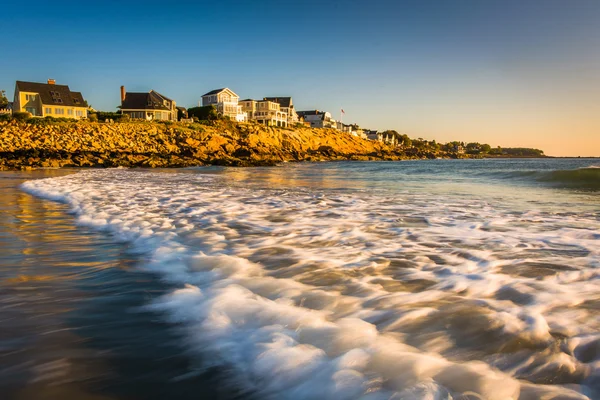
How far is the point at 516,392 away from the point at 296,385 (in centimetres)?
114

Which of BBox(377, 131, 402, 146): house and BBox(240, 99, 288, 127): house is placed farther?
BBox(377, 131, 402, 146): house

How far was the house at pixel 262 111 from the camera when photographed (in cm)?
9288

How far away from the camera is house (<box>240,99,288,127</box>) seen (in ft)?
305

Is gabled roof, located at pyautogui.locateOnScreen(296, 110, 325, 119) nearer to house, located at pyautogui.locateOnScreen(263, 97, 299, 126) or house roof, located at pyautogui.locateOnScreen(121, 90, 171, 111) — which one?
house, located at pyautogui.locateOnScreen(263, 97, 299, 126)

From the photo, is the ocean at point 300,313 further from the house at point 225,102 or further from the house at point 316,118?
the house at point 316,118

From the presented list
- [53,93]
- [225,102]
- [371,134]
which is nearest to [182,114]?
[225,102]

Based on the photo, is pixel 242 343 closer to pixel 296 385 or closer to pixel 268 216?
pixel 296 385

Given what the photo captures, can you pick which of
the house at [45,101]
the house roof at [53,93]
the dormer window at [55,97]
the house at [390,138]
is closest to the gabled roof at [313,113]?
the house at [390,138]

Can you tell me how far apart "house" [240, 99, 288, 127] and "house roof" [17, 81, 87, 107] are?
3653 cm

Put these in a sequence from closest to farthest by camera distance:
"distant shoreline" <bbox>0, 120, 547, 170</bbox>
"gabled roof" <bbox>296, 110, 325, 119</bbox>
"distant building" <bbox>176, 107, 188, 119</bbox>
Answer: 1. "distant shoreline" <bbox>0, 120, 547, 170</bbox>
2. "distant building" <bbox>176, 107, 188, 119</bbox>
3. "gabled roof" <bbox>296, 110, 325, 119</bbox>

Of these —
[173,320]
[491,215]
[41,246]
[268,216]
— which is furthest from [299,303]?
[491,215]

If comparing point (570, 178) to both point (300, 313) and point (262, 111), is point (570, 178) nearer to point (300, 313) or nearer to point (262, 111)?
point (300, 313)

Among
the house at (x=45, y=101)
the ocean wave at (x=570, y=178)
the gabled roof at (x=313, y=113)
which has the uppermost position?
the gabled roof at (x=313, y=113)

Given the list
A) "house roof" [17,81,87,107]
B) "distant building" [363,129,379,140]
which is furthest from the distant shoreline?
"distant building" [363,129,379,140]
